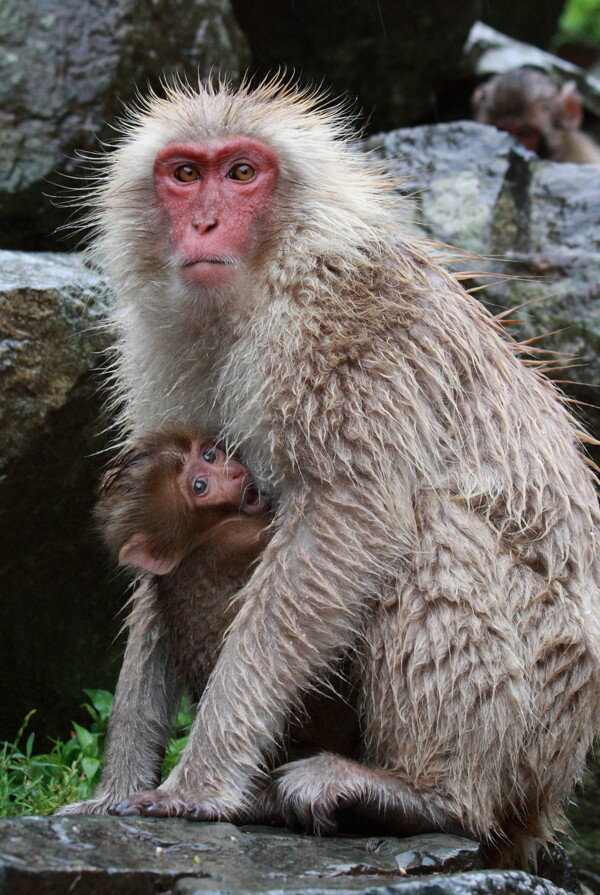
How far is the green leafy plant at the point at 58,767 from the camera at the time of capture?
479 cm

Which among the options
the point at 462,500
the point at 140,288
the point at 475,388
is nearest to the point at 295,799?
the point at 462,500

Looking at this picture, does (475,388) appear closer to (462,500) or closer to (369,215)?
(462,500)

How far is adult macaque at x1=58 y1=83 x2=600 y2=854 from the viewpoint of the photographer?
3918mm

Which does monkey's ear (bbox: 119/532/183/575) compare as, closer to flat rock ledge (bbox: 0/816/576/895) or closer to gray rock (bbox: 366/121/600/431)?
flat rock ledge (bbox: 0/816/576/895)

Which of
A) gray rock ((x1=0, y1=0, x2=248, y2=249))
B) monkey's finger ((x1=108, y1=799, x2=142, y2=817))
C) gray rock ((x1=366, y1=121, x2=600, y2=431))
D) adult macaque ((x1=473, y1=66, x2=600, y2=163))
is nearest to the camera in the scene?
monkey's finger ((x1=108, y1=799, x2=142, y2=817))

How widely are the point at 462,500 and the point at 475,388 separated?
493 millimetres

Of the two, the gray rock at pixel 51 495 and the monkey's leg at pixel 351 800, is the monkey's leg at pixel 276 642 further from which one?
the gray rock at pixel 51 495

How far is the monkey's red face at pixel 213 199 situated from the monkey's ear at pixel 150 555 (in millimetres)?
1094

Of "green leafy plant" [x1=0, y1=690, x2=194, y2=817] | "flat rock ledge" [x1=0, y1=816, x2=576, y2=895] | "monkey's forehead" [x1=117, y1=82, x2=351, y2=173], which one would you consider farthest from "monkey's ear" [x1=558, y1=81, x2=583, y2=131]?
"flat rock ledge" [x1=0, y1=816, x2=576, y2=895]

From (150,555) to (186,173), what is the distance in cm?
155

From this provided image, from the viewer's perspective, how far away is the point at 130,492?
4684mm

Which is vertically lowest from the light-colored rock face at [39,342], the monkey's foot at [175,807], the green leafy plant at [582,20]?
the monkey's foot at [175,807]

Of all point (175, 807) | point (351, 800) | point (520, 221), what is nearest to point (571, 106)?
point (520, 221)

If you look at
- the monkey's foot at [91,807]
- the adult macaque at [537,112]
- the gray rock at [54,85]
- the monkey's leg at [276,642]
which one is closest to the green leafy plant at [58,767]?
the monkey's foot at [91,807]
